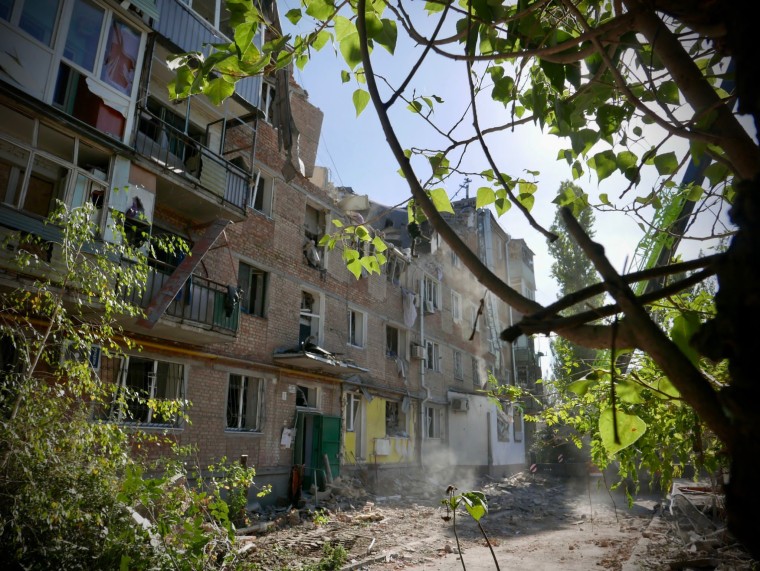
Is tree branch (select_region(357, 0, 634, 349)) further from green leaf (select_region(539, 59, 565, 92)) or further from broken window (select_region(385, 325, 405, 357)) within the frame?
broken window (select_region(385, 325, 405, 357))

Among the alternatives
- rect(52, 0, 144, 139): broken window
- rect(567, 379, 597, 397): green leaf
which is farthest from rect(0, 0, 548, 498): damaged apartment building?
rect(567, 379, 597, 397): green leaf

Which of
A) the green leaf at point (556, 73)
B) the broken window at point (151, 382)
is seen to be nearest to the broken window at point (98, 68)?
the broken window at point (151, 382)

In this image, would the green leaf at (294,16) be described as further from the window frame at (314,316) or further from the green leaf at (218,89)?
the window frame at (314,316)

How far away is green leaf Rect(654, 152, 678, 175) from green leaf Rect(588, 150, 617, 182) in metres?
0.19

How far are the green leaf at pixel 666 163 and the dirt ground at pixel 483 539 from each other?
18.2 feet

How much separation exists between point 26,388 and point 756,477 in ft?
17.5

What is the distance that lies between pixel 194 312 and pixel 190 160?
13.0 ft

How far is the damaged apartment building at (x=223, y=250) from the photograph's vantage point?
930 cm

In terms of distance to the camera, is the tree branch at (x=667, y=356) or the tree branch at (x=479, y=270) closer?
the tree branch at (x=667, y=356)

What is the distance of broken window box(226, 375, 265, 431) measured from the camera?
45.8 feet

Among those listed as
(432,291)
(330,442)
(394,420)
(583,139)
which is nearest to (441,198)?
(583,139)

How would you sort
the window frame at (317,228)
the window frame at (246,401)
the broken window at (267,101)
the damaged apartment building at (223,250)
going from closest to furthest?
the damaged apartment building at (223,250)
the window frame at (246,401)
the broken window at (267,101)
the window frame at (317,228)

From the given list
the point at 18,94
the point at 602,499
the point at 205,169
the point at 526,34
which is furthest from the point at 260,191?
the point at 602,499

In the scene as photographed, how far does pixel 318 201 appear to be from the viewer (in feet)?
59.5
